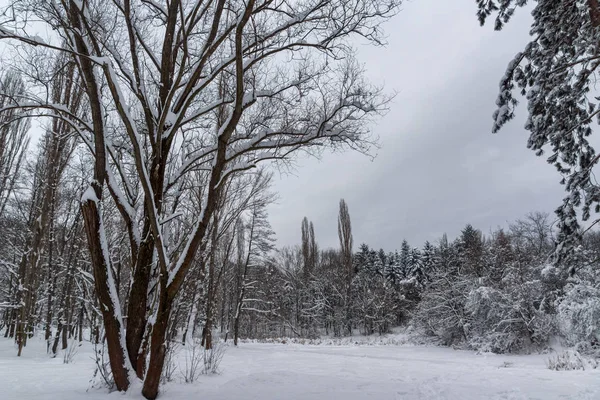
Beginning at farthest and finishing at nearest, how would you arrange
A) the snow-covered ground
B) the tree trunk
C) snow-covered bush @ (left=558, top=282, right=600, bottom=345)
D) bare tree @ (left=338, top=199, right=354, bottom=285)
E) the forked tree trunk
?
bare tree @ (left=338, top=199, right=354, bottom=285) → snow-covered bush @ (left=558, top=282, right=600, bottom=345) → the snow-covered ground → the forked tree trunk → the tree trunk

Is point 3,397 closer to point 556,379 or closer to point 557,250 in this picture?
point 557,250

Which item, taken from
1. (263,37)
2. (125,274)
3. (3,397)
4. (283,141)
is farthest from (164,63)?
(125,274)

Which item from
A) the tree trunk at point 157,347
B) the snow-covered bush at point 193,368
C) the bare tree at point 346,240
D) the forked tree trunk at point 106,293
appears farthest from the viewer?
the bare tree at point 346,240

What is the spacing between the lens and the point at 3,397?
3.50 m

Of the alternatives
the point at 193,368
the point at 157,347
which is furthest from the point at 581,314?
the point at 157,347

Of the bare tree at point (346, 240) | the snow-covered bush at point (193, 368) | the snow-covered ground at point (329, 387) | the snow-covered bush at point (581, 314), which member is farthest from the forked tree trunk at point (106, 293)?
the bare tree at point (346, 240)

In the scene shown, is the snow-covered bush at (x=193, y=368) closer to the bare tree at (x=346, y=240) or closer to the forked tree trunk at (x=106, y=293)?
the forked tree trunk at (x=106, y=293)

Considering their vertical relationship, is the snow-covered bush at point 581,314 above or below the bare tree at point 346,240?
below

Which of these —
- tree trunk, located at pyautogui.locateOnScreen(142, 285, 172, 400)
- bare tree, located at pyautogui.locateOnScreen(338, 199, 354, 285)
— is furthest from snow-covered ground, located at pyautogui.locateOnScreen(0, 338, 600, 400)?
bare tree, located at pyautogui.locateOnScreen(338, 199, 354, 285)

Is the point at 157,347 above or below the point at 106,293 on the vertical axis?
below

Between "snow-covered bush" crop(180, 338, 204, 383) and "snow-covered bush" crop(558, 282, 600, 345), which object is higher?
"snow-covered bush" crop(558, 282, 600, 345)

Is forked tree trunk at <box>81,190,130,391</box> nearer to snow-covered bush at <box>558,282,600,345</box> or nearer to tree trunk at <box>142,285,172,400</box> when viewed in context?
tree trunk at <box>142,285,172,400</box>

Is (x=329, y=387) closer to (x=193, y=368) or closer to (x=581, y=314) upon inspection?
(x=193, y=368)

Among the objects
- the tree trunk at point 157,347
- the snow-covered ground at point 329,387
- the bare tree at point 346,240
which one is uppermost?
the bare tree at point 346,240
